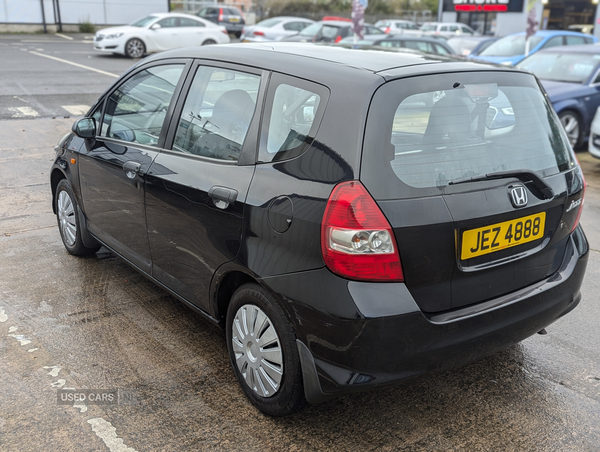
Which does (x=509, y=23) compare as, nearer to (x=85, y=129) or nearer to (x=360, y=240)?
(x=85, y=129)

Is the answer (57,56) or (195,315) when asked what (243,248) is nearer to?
(195,315)

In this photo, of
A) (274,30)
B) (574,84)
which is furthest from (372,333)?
(274,30)

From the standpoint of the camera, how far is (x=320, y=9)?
51562 mm

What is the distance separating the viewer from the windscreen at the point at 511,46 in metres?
14.8

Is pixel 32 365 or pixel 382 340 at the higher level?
pixel 382 340

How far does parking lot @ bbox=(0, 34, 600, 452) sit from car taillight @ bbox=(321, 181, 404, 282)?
1.77 feet

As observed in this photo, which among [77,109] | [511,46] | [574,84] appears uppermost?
[511,46]

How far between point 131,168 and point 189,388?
135cm

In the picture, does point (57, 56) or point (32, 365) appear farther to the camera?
point (57, 56)

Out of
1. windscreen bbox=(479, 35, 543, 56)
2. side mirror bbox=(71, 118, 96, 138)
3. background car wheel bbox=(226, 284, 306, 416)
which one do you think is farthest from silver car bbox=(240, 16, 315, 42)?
background car wheel bbox=(226, 284, 306, 416)

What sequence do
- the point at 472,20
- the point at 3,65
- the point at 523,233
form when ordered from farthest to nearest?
the point at 472,20 → the point at 3,65 → the point at 523,233

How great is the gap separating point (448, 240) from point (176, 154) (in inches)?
62.6

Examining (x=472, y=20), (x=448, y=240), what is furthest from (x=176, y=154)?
(x=472, y=20)

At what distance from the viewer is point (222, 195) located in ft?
9.24
